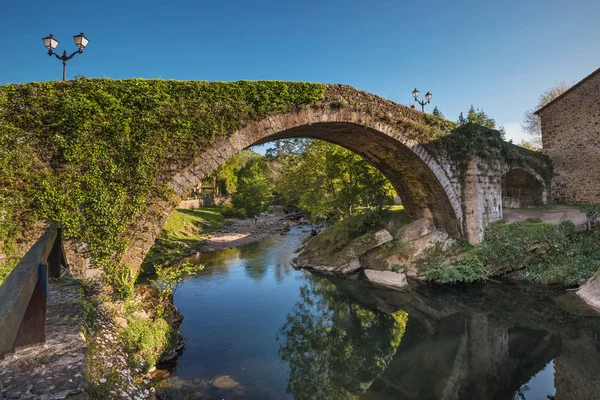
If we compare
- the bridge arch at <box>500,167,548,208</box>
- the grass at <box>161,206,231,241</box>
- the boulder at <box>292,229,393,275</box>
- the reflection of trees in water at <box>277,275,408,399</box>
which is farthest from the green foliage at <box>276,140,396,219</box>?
the grass at <box>161,206,231,241</box>

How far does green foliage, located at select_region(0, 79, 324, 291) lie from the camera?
17.6 ft

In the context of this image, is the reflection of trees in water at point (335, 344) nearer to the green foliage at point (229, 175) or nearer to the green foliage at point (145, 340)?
the green foliage at point (145, 340)

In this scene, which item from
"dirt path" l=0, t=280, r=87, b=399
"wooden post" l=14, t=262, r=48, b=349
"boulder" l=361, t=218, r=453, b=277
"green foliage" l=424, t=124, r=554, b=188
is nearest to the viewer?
"wooden post" l=14, t=262, r=48, b=349

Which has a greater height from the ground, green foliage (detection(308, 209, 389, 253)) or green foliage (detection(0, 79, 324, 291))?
green foliage (detection(0, 79, 324, 291))

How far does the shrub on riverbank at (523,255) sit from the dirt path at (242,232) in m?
12.4

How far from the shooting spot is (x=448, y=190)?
38.0 ft

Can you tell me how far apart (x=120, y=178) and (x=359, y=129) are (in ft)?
22.1

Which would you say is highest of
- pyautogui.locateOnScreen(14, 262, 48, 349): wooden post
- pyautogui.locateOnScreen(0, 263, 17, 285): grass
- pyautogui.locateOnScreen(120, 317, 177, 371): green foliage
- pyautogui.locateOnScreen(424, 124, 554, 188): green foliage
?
pyautogui.locateOnScreen(424, 124, 554, 188): green foliage

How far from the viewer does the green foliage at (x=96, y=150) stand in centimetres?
536

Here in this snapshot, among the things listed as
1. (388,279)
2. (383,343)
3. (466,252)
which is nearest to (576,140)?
(466,252)

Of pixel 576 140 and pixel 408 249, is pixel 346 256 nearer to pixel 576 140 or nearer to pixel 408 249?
pixel 408 249

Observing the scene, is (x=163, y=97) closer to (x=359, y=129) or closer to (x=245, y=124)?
(x=245, y=124)

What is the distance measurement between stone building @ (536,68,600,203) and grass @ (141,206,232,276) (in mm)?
20330

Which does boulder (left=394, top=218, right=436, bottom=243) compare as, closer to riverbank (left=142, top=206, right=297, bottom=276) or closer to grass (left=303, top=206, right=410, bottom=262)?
grass (left=303, top=206, right=410, bottom=262)
